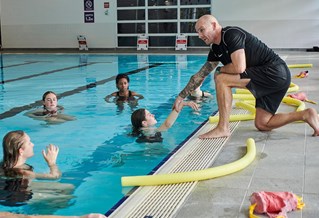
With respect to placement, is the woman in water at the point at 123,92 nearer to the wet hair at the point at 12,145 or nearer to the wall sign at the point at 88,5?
the wet hair at the point at 12,145

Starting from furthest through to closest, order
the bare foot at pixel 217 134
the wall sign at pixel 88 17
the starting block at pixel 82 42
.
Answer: the wall sign at pixel 88 17
the starting block at pixel 82 42
the bare foot at pixel 217 134

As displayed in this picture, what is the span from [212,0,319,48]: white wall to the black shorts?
56.1ft

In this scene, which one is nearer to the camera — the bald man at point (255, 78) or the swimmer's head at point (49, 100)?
the bald man at point (255, 78)

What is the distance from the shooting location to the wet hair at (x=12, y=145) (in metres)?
4.04

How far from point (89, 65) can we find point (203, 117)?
985cm

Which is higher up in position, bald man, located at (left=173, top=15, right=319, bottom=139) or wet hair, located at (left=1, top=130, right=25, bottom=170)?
bald man, located at (left=173, top=15, right=319, bottom=139)

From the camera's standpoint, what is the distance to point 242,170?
3910mm

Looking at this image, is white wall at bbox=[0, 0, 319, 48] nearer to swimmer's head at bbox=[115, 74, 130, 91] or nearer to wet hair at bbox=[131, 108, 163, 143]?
swimmer's head at bbox=[115, 74, 130, 91]

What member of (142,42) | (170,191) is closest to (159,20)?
(142,42)

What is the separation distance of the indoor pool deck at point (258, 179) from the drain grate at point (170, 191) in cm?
1

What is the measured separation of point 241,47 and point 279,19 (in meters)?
17.7

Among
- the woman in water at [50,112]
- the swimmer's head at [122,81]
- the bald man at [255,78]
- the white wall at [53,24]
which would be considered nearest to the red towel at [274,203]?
the bald man at [255,78]

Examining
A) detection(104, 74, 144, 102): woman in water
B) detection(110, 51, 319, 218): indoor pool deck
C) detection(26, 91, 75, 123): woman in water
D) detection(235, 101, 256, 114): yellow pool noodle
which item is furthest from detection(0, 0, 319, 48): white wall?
detection(110, 51, 319, 218): indoor pool deck

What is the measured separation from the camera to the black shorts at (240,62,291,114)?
482 centimetres
